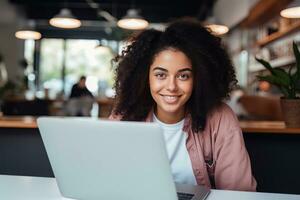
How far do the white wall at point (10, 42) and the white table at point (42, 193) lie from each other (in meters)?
8.60

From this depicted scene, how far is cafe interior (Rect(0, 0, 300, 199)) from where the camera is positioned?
2193 mm

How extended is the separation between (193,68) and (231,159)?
377mm

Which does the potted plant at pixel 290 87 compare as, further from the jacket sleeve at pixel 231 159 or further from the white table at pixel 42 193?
the white table at pixel 42 193

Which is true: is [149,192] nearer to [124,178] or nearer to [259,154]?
[124,178]

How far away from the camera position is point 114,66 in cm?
171

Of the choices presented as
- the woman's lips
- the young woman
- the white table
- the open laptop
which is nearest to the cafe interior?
the young woman

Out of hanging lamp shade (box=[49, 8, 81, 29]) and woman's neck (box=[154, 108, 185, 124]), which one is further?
hanging lamp shade (box=[49, 8, 81, 29])

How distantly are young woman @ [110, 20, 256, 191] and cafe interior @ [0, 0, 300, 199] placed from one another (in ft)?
0.36

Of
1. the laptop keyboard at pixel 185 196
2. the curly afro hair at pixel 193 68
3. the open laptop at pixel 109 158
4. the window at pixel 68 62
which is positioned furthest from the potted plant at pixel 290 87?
the window at pixel 68 62

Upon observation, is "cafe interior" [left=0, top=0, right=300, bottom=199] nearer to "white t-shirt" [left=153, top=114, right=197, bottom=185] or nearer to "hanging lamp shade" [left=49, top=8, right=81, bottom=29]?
"hanging lamp shade" [left=49, top=8, right=81, bottom=29]

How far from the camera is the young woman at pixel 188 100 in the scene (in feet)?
4.57

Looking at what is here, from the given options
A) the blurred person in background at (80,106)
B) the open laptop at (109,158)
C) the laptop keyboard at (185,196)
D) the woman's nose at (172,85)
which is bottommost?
the blurred person in background at (80,106)

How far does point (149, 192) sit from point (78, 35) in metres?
12.0

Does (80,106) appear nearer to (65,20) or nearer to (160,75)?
(65,20)
